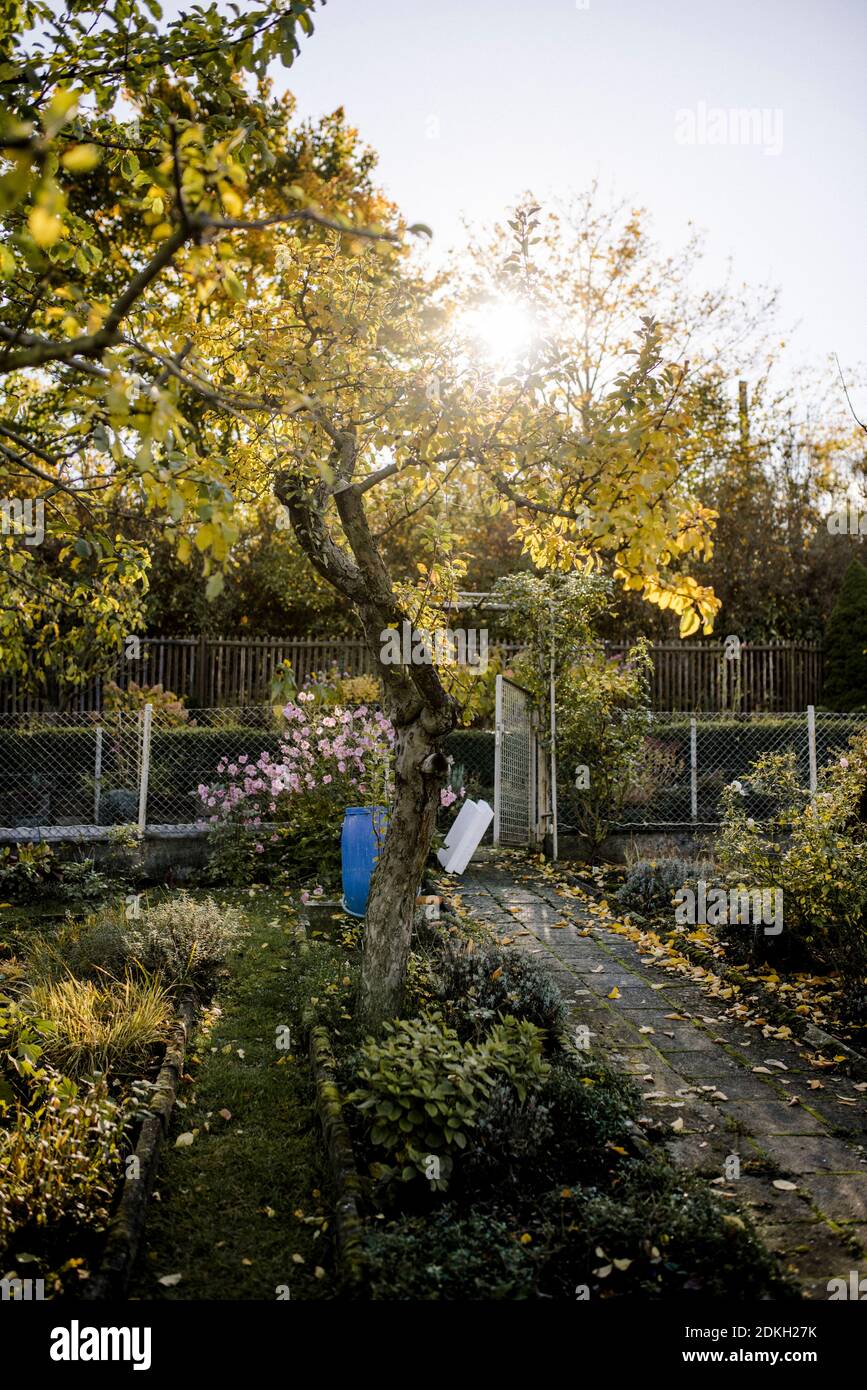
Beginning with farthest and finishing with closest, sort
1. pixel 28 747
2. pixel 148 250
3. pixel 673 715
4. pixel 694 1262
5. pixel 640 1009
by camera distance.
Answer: pixel 148 250
pixel 673 715
pixel 28 747
pixel 640 1009
pixel 694 1262

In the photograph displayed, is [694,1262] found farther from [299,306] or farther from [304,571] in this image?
[304,571]

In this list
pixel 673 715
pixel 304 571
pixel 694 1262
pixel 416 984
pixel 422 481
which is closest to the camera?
pixel 694 1262

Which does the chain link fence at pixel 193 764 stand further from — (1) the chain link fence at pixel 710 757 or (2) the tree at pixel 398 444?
(2) the tree at pixel 398 444

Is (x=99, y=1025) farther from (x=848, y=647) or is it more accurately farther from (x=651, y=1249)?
(x=848, y=647)

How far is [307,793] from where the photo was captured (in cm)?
905

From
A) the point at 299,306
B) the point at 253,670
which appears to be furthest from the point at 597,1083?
the point at 253,670

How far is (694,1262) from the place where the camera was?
2.90m

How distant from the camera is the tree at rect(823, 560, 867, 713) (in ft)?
51.6

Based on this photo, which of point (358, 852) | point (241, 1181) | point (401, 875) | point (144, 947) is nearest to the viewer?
point (241, 1181)

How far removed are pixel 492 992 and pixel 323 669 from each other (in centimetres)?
1039

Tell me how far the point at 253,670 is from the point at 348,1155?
11693mm

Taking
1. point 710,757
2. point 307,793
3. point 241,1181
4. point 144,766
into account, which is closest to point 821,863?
point 241,1181

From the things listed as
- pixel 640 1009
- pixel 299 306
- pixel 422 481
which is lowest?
pixel 640 1009

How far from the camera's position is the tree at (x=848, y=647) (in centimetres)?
1574
